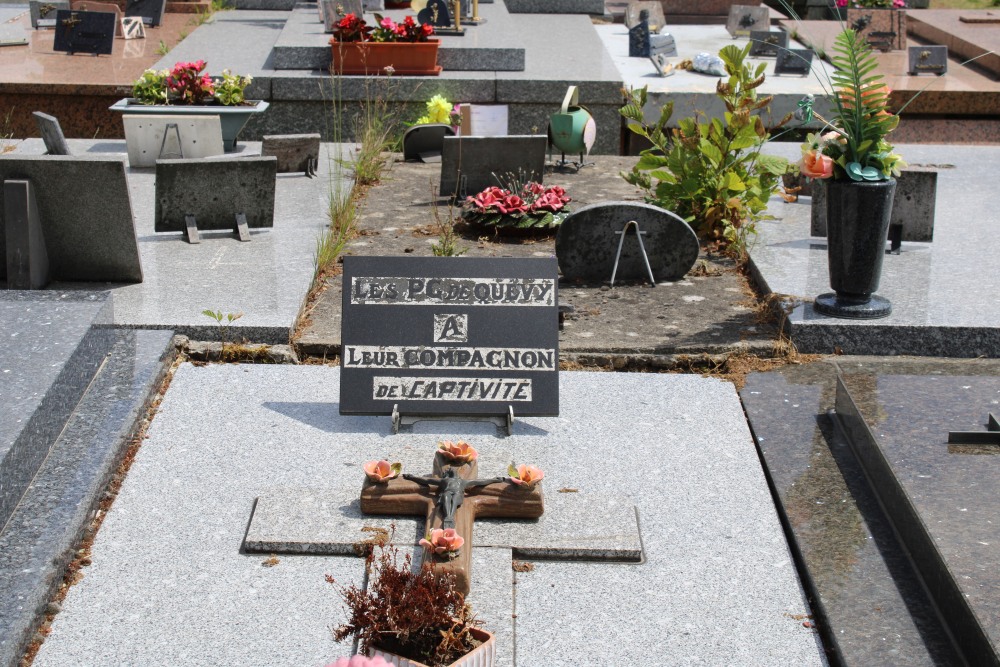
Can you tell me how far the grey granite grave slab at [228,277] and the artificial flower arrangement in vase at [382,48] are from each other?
2.81 m

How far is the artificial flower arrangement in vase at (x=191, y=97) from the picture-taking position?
836 centimetres

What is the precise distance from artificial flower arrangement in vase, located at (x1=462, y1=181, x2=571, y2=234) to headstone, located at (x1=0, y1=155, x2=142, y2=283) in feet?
6.86

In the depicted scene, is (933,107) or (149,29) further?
(149,29)

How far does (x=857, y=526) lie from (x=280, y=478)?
6.06 feet

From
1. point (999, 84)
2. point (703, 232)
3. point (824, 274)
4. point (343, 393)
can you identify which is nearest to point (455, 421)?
point (343, 393)

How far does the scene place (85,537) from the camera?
3465 millimetres

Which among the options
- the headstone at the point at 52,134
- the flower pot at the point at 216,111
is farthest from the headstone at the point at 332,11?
the headstone at the point at 52,134

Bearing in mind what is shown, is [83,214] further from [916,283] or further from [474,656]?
[916,283]

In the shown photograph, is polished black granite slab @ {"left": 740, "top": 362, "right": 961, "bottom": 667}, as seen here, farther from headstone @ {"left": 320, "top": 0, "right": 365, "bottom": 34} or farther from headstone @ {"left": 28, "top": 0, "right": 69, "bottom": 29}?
headstone @ {"left": 28, "top": 0, "right": 69, "bottom": 29}

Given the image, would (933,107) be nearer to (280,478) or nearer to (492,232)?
(492,232)

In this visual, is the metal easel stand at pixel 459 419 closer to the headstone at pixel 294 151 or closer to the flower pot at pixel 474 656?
the flower pot at pixel 474 656

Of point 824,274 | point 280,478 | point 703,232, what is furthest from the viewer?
point 703,232

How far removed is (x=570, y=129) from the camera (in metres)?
8.33

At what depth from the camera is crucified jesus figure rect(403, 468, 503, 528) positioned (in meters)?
3.32
